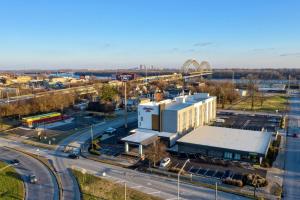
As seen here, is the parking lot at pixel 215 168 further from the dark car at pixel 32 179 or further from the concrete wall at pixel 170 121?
the dark car at pixel 32 179

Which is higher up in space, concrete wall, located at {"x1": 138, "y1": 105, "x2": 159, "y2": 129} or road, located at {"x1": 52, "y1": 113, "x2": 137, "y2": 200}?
concrete wall, located at {"x1": 138, "y1": 105, "x2": 159, "y2": 129}

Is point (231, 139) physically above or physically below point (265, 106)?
above

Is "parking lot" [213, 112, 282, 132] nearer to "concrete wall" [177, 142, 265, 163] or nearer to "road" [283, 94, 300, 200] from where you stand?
"road" [283, 94, 300, 200]

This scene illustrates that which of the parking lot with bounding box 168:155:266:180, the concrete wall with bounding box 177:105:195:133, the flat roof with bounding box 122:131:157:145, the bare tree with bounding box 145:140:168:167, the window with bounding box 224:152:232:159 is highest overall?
the concrete wall with bounding box 177:105:195:133

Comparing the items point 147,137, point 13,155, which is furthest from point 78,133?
point 147,137

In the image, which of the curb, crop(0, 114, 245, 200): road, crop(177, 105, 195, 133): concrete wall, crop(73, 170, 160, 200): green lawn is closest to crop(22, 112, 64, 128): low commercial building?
the curb

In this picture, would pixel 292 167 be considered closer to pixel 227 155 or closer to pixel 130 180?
pixel 227 155

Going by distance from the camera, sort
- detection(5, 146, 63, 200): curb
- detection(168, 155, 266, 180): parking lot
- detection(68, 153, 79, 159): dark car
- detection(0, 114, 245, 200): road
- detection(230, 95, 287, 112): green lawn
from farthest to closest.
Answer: detection(230, 95, 287, 112): green lawn → detection(68, 153, 79, 159): dark car → detection(168, 155, 266, 180): parking lot → detection(5, 146, 63, 200): curb → detection(0, 114, 245, 200): road

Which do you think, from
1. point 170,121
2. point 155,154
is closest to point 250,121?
point 170,121

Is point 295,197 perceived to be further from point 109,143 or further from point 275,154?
point 109,143
